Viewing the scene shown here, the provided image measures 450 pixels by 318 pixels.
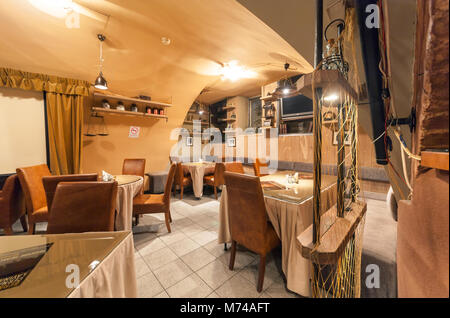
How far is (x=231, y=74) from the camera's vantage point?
3.79 meters

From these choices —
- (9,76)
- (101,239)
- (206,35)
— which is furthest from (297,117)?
(9,76)

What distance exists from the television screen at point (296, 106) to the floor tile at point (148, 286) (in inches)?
163

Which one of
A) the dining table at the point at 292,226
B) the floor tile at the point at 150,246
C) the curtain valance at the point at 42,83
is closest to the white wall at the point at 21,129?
the curtain valance at the point at 42,83

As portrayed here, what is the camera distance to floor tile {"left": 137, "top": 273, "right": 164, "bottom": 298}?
4.54ft

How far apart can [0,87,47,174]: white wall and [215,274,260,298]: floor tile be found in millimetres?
3998

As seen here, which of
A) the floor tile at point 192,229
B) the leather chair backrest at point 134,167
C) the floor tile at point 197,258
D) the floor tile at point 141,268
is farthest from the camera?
the leather chair backrest at point 134,167

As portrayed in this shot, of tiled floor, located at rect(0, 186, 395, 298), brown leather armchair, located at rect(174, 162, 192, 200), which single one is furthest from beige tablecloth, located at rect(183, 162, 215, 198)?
tiled floor, located at rect(0, 186, 395, 298)

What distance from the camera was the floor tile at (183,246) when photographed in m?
1.95

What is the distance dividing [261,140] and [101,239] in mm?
4324

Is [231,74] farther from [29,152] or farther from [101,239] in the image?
[29,152]

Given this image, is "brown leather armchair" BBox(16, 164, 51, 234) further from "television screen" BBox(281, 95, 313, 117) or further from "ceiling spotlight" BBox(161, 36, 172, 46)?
"television screen" BBox(281, 95, 313, 117)

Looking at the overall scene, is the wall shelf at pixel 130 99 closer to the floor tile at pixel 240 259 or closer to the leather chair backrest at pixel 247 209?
the leather chair backrest at pixel 247 209

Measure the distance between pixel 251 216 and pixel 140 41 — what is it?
314 cm

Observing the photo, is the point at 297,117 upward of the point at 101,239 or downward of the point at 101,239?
upward
